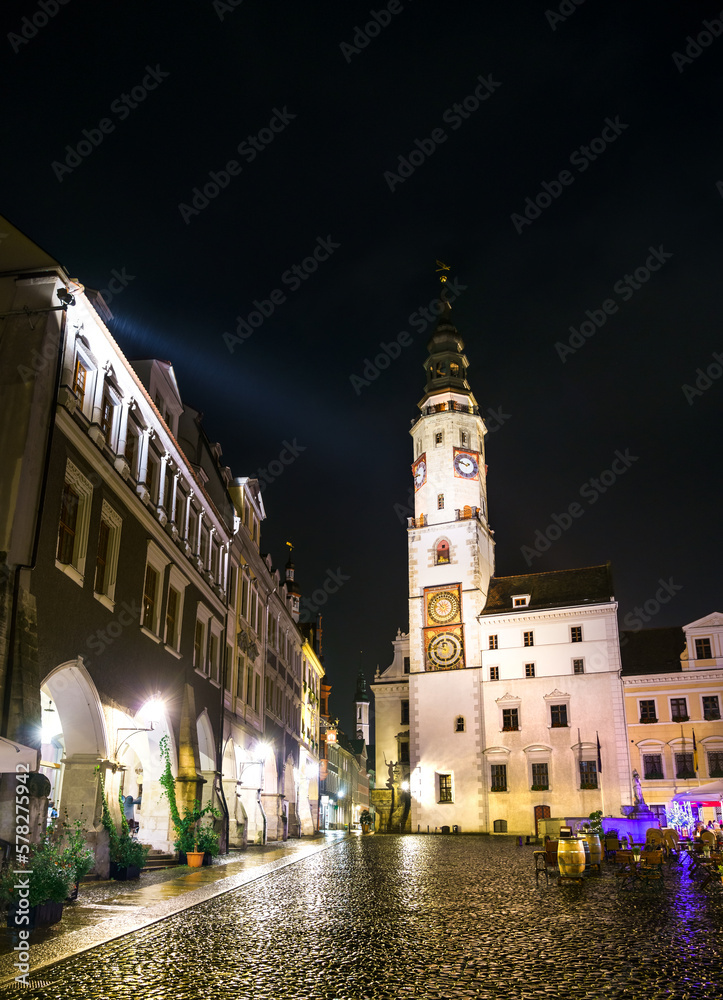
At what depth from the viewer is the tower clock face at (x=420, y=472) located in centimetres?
6762

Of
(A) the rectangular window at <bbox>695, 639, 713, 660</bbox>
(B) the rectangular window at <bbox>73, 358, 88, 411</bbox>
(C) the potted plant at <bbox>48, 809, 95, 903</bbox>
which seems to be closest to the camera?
(C) the potted plant at <bbox>48, 809, 95, 903</bbox>

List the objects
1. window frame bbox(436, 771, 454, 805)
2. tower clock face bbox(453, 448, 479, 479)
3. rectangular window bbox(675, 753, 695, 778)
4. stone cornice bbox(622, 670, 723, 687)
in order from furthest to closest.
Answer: tower clock face bbox(453, 448, 479, 479)
window frame bbox(436, 771, 454, 805)
stone cornice bbox(622, 670, 723, 687)
rectangular window bbox(675, 753, 695, 778)

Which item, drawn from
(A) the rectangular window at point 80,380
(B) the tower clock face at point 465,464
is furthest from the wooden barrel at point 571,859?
(B) the tower clock face at point 465,464

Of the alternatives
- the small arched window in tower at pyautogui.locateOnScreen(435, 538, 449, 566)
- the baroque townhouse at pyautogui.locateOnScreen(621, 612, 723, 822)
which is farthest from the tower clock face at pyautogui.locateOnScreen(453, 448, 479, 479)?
the baroque townhouse at pyautogui.locateOnScreen(621, 612, 723, 822)

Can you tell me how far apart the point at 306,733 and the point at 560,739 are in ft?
54.6

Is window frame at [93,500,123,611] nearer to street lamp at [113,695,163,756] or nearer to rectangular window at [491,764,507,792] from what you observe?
street lamp at [113,695,163,756]

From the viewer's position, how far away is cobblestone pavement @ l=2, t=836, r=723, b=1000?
786 cm

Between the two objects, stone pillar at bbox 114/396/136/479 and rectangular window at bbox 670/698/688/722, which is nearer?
stone pillar at bbox 114/396/136/479

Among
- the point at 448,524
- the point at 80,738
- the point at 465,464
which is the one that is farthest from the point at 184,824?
the point at 465,464

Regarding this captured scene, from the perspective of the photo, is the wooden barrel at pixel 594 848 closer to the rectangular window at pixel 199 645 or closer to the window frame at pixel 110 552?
the rectangular window at pixel 199 645

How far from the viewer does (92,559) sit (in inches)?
717

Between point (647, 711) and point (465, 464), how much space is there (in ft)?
77.9

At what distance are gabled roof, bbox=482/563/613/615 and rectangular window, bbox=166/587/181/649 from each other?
121 feet

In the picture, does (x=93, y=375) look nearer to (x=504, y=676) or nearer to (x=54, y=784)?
(x=54, y=784)
